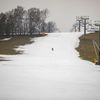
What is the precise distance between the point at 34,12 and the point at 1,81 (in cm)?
9913

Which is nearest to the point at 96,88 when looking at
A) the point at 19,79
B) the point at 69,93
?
the point at 69,93

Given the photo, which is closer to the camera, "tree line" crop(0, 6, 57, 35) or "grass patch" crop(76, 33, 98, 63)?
"grass patch" crop(76, 33, 98, 63)

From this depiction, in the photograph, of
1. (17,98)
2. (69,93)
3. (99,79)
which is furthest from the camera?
(99,79)

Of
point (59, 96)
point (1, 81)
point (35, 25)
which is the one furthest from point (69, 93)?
point (35, 25)

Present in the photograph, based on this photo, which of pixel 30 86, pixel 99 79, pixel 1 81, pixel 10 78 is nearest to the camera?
pixel 30 86

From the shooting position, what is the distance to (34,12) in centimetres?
11169

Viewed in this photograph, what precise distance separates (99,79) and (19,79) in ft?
15.5

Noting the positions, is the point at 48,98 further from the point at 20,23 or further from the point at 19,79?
the point at 20,23

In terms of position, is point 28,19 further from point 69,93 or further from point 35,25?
point 69,93

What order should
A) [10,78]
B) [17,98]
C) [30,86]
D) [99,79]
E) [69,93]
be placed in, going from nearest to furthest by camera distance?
[17,98] → [69,93] → [30,86] → [10,78] → [99,79]

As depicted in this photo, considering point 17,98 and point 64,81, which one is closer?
point 17,98

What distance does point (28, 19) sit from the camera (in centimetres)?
11425

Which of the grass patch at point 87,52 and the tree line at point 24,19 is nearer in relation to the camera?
the grass patch at point 87,52

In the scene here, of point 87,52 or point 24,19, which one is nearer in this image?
point 87,52
